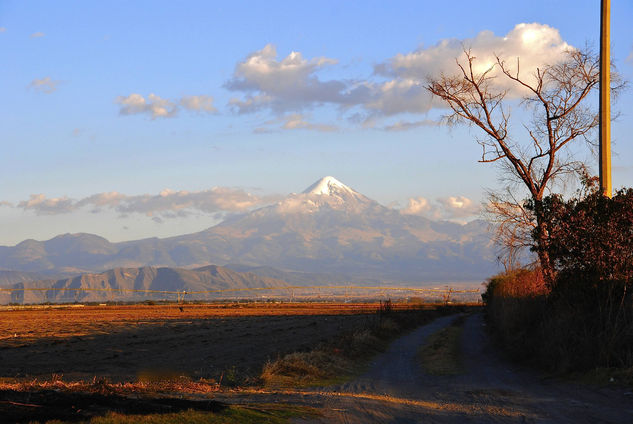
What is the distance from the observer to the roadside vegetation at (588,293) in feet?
51.9

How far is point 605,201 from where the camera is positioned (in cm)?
1839

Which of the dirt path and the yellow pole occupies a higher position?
the yellow pole

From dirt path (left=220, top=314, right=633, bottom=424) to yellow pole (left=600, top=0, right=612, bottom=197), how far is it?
6.24 m

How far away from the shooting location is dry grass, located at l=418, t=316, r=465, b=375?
20.0 m

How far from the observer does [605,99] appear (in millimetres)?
19672

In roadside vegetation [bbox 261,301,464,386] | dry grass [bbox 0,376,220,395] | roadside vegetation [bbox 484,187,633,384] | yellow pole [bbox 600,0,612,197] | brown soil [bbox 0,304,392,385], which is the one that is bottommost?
brown soil [bbox 0,304,392,385]

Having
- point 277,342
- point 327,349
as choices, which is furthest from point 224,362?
point 277,342

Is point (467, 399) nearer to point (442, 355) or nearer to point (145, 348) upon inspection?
point (442, 355)

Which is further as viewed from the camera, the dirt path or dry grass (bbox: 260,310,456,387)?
dry grass (bbox: 260,310,456,387)

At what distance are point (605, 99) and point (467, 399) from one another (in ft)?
35.1

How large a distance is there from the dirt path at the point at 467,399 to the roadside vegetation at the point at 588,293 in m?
1.03

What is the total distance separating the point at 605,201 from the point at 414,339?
15.4m

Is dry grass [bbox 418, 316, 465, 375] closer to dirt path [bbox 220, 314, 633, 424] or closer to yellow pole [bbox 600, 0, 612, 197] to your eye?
dirt path [bbox 220, 314, 633, 424]

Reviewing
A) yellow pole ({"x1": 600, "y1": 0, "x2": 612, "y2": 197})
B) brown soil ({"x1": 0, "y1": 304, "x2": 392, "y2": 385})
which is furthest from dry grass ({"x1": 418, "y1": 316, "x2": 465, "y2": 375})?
yellow pole ({"x1": 600, "y1": 0, "x2": 612, "y2": 197})
